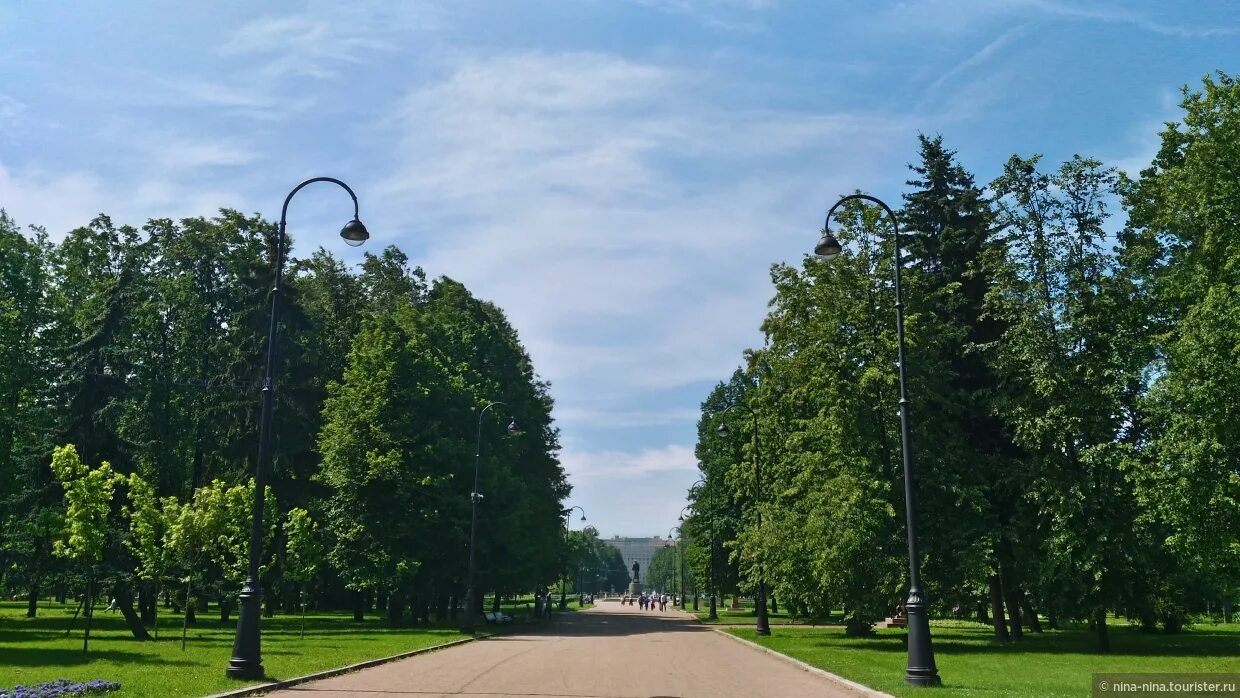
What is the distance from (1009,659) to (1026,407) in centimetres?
979

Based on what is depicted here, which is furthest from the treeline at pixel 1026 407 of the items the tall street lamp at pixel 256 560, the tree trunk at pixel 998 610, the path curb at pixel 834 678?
the tall street lamp at pixel 256 560

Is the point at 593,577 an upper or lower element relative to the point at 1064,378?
lower

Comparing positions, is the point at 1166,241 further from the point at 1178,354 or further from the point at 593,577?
the point at 593,577

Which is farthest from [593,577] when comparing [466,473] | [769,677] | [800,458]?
[769,677]

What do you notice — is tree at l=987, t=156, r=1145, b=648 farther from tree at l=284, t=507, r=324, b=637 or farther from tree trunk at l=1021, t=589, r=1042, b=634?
tree at l=284, t=507, r=324, b=637

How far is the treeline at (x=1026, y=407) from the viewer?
26719 mm

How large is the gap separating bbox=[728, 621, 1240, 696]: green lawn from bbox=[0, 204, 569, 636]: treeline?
1631 centimetres

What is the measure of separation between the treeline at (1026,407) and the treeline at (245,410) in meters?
16.3

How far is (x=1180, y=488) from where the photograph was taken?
82.3 feet

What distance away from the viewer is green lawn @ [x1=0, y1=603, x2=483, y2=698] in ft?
52.7

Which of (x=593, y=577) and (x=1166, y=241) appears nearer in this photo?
(x=1166, y=241)

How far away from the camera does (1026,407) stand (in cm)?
3162

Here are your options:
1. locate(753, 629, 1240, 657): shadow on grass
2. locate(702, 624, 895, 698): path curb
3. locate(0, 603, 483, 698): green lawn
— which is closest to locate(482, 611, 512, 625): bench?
locate(0, 603, 483, 698): green lawn

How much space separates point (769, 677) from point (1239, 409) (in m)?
15.8
